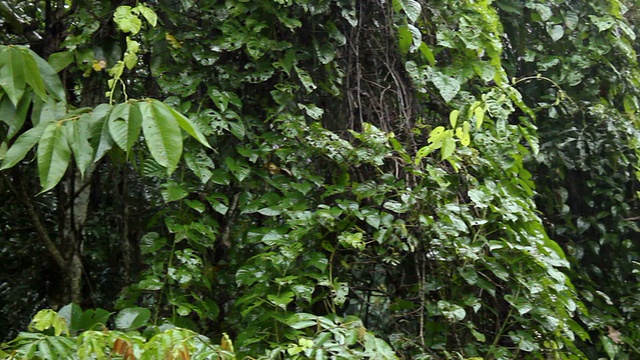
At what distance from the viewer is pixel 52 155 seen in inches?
67.4

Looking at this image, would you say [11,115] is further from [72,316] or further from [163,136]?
[72,316]

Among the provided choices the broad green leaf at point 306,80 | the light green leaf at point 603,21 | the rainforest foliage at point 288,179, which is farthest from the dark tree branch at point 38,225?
the light green leaf at point 603,21

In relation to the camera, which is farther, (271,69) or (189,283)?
(271,69)

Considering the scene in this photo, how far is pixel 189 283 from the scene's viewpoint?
218 centimetres

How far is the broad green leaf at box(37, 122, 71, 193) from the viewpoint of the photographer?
1682 mm

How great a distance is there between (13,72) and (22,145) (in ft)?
0.68

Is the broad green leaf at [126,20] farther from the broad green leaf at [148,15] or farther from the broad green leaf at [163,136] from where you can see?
the broad green leaf at [163,136]

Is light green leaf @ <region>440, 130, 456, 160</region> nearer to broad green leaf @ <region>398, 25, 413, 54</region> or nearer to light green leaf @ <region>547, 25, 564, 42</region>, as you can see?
broad green leaf @ <region>398, 25, 413, 54</region>

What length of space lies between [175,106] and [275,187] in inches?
16.5

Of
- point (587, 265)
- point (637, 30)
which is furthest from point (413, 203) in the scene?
→ point (637, 30)

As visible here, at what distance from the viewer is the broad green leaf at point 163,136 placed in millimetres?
1690

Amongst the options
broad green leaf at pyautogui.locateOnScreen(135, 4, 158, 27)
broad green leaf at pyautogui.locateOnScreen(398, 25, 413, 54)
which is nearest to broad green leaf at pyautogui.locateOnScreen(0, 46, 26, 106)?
broad green leaf at pyautogui.locateOnScreen(135, 4, 158, 27)

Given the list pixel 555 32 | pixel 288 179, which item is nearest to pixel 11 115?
pixel 288 179

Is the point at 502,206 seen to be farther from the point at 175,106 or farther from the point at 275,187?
the point at 175,106
